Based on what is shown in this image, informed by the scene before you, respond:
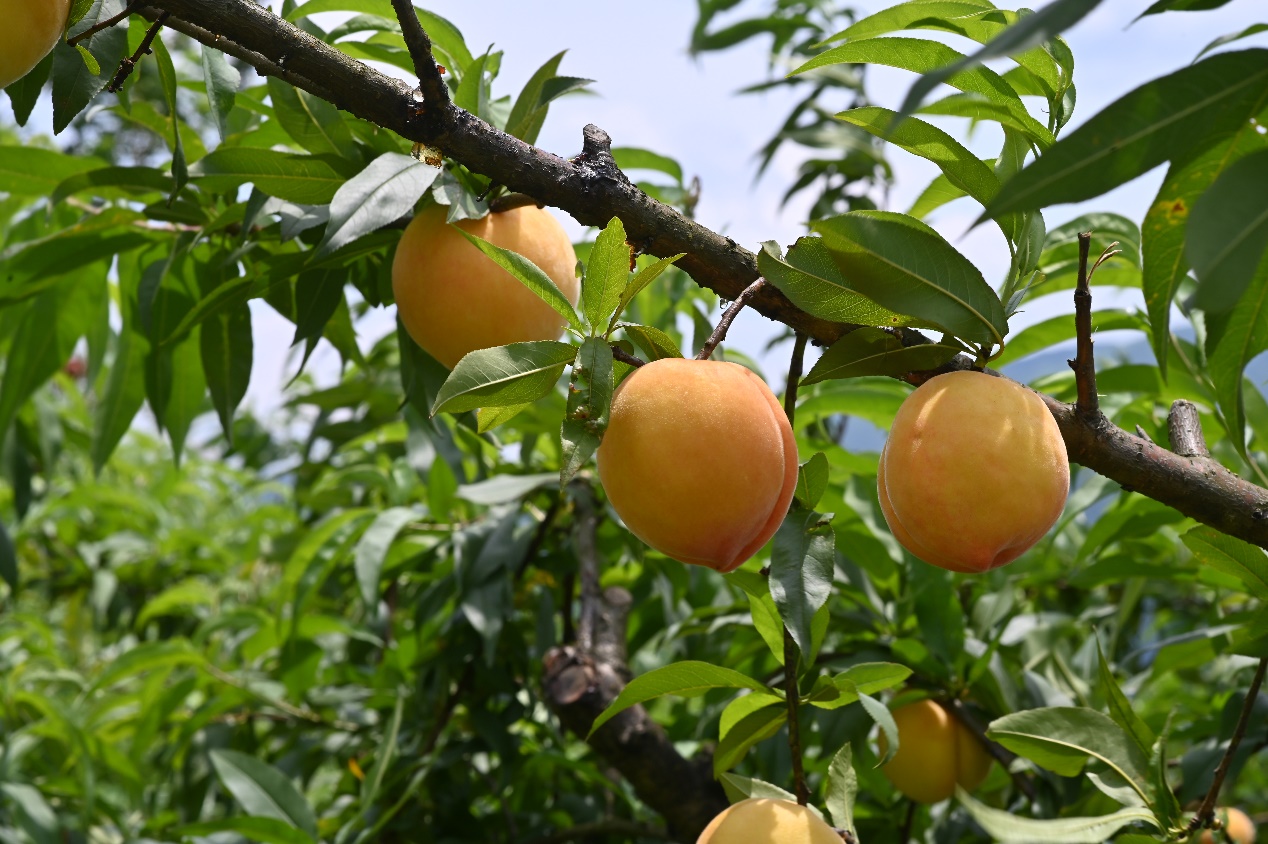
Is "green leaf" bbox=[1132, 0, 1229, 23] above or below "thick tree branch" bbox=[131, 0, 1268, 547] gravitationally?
above

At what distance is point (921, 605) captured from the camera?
3.71ft

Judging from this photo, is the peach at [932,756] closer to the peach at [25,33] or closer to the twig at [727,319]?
the twig at [727,319]

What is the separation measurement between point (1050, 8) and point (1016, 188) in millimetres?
86

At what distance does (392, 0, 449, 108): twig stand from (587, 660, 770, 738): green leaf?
40 cm

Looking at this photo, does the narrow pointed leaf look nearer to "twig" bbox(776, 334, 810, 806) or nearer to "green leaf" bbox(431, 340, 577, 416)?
"twig" bbox(776, 334, 810, 806)

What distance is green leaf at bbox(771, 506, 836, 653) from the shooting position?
0.62 m

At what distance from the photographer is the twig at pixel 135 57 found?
653 mm

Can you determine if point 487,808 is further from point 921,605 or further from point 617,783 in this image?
point 921,605

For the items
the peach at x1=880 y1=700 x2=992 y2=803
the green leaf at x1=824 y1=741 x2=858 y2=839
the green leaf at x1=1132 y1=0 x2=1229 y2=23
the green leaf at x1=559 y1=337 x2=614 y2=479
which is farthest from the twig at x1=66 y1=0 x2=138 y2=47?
the peach at x1=880 y1=700 x2=992 y2=803

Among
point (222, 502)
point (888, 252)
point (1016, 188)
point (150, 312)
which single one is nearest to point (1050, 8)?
point (1016, 188)

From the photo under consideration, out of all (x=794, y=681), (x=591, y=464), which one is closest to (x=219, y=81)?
(x=794, y=681)

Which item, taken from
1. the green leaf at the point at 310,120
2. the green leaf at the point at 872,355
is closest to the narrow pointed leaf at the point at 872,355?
the green leaf at the point at 872,355

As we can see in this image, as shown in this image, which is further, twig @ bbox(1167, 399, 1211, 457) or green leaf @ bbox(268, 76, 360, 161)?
green leaf @ bbox(268, 76, 360, 161)

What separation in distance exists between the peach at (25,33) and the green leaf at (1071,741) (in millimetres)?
763
